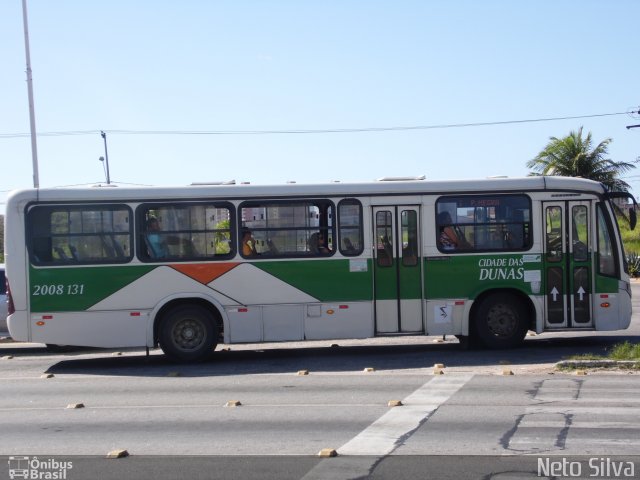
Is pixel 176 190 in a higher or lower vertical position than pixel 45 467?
higher

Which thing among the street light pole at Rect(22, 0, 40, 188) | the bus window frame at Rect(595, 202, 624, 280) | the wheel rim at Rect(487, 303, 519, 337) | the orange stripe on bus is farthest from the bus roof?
the street light pole at Rect(22, 0, 40, 188)

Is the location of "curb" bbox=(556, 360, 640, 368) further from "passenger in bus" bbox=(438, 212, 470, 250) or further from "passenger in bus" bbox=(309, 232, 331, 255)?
"passenger in bus" bbox=(309, 232, 331, 255)

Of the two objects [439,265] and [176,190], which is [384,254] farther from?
[176,190]

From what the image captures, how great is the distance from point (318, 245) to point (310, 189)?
104 cm

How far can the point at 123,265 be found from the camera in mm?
14992

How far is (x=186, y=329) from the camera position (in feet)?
49.8

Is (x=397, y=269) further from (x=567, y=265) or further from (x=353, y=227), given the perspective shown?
(x=567, y=265)

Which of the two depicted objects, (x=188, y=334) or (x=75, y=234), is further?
(x=188, y=334)

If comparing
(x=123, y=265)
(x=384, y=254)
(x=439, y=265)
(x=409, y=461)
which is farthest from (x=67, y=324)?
(x=409, y=461)

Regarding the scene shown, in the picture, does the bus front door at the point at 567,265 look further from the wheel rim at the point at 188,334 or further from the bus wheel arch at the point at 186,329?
the wheel rim at the point at 188,334

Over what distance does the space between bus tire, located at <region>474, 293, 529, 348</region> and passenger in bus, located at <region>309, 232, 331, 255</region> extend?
3.06 meters

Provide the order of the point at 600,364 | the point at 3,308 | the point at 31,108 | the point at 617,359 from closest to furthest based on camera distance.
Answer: the point at 600,364
the point at 617,359
the point at 3,308
the point at 31,108

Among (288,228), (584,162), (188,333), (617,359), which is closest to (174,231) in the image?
(188,333)

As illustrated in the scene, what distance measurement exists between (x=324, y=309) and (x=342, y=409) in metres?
4.76
